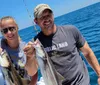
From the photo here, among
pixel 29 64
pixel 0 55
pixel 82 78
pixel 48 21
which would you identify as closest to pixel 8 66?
pixel 0 55

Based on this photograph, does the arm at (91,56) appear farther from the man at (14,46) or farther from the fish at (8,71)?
the fish at (8,71)

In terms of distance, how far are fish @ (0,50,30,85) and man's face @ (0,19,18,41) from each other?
55cm

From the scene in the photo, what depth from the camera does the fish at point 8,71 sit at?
3.93 m

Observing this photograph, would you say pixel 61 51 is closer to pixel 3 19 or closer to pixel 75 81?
pixel 75 81

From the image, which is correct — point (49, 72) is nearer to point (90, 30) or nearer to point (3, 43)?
point (3, 43)

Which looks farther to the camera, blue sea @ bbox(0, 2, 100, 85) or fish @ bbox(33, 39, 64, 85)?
blue sea @ bbox(0, 2, 100, 85)

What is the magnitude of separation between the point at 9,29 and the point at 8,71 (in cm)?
78

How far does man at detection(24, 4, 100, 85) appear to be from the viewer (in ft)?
15.6

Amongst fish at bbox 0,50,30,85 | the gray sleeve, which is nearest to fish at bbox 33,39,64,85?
fish at bbox 0,50,30,85

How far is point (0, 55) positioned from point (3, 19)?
89cm

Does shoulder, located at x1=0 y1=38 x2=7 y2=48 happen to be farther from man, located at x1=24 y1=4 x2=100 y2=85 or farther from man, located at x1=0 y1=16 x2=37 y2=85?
man, located at x1=24 y1=4 x2=100 y2=85

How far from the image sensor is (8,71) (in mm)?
4004

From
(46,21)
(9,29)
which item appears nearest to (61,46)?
(46,21)

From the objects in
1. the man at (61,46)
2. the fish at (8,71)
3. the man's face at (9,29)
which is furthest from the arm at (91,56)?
the fish at (8,71)
